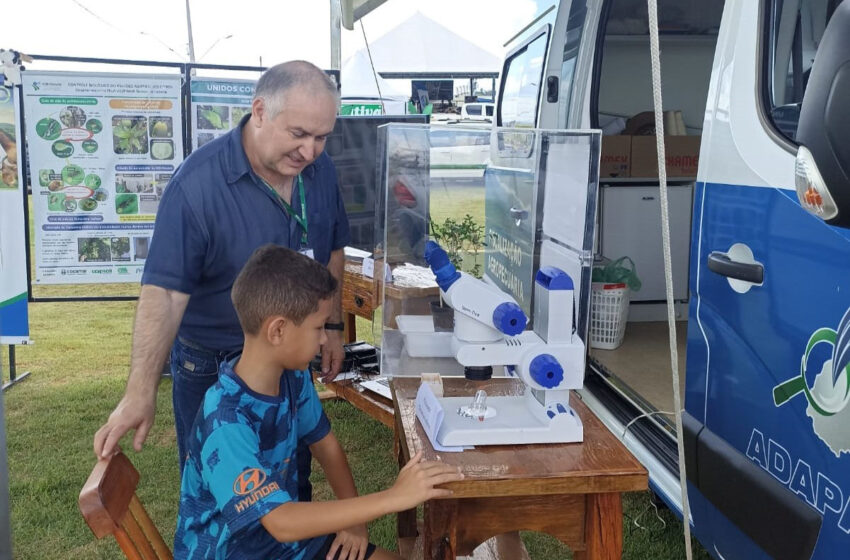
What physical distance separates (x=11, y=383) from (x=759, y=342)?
4922mm

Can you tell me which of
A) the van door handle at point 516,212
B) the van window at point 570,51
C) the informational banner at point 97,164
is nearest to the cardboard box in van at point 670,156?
the van window at point 570,51

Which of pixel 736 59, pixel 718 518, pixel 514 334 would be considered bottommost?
pixel 718 518

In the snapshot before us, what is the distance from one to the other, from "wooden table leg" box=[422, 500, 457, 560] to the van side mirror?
2.96 ft

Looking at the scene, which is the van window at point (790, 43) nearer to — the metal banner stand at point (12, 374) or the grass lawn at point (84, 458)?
the grass lawn at point (84, 458)

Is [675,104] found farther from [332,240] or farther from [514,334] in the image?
[514,334]

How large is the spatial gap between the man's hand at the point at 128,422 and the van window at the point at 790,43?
1749 mm

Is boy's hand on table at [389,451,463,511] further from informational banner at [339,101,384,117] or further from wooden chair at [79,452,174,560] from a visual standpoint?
informational banner at [339,101,384,117]

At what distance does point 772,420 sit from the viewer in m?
1.84

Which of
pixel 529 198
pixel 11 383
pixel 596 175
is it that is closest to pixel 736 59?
pixel 596 175

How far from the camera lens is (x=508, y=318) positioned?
166cm

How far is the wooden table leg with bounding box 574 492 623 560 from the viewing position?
1599 mm

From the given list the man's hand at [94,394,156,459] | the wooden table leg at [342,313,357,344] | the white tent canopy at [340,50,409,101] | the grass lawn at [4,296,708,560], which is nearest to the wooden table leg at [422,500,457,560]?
the man's hand at [94,394,156,459]

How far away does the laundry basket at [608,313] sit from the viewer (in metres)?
4.25

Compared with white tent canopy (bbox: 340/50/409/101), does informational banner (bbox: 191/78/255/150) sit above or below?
below
